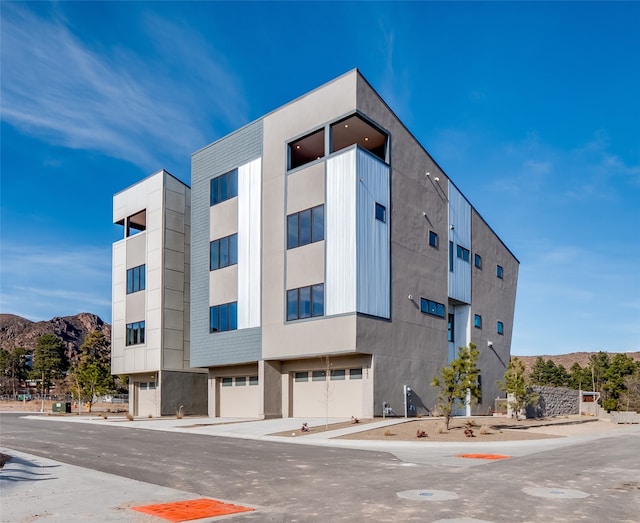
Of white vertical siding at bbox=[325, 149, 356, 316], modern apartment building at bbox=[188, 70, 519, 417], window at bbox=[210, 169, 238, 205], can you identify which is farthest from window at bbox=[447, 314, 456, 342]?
window at bbox=[210, 169, 238, 205]

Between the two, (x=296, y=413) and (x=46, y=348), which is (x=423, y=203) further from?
(x=46, y=348)

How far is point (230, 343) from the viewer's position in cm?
3938

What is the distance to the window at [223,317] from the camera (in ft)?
129

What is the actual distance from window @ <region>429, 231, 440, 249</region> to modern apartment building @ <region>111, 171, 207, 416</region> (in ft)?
64.9

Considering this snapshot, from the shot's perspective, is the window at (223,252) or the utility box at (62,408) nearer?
the window at (223,252)

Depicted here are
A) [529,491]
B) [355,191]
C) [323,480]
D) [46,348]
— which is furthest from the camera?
[46,348]

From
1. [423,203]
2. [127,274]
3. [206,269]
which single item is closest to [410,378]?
[423,203]

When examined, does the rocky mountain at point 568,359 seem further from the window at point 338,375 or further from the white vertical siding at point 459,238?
the window at point 338,375

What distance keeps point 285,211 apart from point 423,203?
9290mm

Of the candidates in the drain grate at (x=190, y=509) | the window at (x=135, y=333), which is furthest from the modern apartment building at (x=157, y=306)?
the drain grate at (x=190, y=509)

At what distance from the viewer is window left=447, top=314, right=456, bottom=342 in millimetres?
42938

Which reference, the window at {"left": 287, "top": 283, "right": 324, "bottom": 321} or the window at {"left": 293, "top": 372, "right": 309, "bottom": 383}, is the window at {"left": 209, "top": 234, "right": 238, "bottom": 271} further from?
the window at {"left": 293, "top": 372, "right": 309, "bottom": 383}

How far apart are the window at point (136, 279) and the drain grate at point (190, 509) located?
38.8 meters

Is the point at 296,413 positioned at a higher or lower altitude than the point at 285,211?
lower
